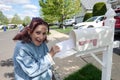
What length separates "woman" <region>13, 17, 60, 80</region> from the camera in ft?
7.77

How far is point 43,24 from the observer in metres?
2.45

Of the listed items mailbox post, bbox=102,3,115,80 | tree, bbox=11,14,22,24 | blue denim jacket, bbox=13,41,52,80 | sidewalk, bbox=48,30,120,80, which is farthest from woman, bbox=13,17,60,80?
tree, bbox=11,14,22,24

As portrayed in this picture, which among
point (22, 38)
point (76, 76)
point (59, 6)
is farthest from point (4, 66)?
point (59, 6)

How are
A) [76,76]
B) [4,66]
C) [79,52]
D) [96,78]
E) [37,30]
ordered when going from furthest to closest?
[4,66] → [76,76] → [96,78] → [79,52] → [37,30]

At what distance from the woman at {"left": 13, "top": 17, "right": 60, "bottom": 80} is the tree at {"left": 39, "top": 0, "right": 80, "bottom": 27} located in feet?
122

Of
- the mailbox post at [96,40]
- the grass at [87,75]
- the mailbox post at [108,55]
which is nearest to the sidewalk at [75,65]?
the grass at [87,75]

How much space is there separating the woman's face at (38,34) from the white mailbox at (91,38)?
30 cm

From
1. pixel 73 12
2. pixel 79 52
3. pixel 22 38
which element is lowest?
pixel 73 12

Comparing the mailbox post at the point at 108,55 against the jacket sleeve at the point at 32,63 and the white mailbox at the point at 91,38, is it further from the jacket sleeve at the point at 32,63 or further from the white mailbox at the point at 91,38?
the jacket sleeve at the point at 32,63

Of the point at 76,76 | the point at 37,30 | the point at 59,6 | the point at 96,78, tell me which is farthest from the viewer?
the point at 59,6

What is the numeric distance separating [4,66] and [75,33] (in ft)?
21.6

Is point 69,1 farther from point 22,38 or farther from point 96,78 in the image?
point 22,38

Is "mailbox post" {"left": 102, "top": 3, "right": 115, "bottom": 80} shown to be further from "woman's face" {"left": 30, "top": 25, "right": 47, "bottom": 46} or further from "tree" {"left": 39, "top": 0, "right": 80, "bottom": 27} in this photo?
"tree" {"left": 39, "top": 0, "right": 80, "bottom": 27}

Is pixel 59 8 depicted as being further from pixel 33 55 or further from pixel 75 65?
pixel 33 55
